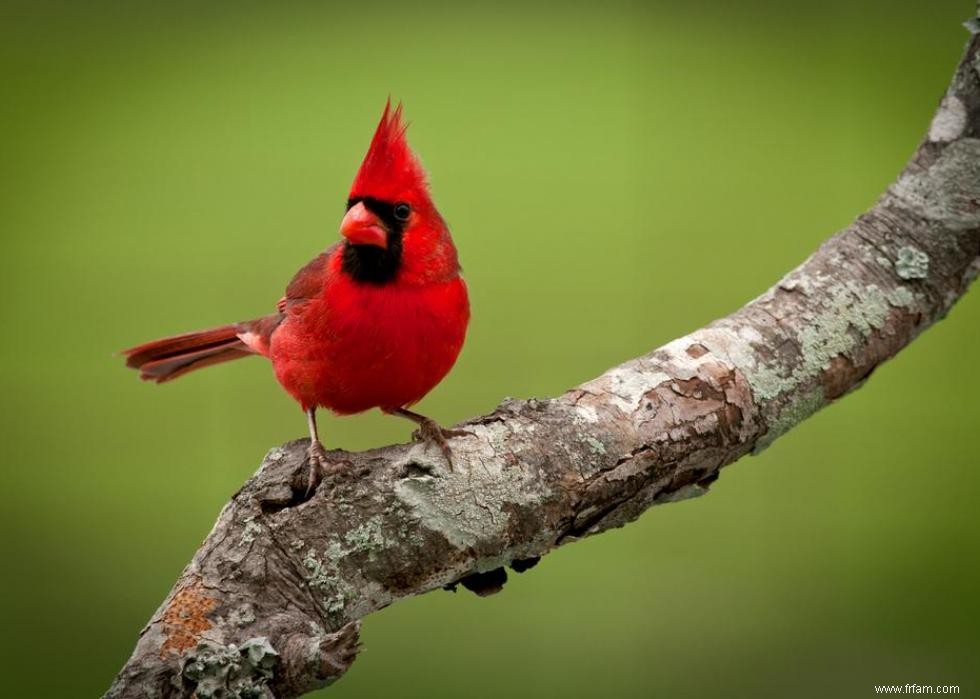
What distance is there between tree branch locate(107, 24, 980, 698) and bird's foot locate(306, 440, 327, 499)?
0.01 m

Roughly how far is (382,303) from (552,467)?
503 millimetres

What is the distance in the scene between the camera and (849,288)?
2094 mm

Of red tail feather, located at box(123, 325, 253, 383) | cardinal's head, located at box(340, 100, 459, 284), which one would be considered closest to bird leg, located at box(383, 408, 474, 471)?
cardinal's head, located at box(340, 100, 459, 284)

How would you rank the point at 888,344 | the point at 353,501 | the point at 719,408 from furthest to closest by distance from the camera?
the point at 888,344 < the point at 719,408 < the point at 353,501

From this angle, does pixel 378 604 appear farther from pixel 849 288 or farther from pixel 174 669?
pixel 849 288

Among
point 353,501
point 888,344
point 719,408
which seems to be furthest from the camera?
point 888,344

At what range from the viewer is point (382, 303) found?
2104 millimetres

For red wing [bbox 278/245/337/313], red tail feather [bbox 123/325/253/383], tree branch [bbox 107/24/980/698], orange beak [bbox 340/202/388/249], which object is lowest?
tree branch [bbox 107/24/980/698]

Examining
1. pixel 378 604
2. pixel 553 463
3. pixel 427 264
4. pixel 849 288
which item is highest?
pixel 427 264

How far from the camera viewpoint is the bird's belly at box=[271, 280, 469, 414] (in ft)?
6.89

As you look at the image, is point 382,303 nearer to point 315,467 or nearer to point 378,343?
point 378,343

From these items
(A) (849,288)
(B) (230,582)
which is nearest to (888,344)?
(A) (849,288)

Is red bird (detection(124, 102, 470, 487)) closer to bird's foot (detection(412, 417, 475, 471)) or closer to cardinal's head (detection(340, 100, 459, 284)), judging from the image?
Result: cardinal's head (detection(340, 100, 459, 284))

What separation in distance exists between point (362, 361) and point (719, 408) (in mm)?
664
